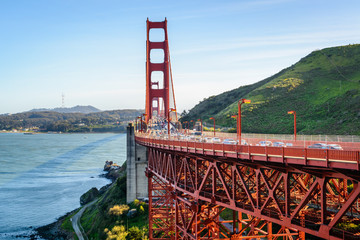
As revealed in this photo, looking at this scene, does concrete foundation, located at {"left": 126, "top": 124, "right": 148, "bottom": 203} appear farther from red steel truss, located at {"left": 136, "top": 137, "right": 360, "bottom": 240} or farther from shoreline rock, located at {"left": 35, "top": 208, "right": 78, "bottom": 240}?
red steel truss, located at {"left": 136, "top": 137, "right": 360, "bottom": 240}

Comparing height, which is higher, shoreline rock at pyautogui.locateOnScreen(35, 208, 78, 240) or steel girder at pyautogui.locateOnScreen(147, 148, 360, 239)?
steel girder at pyautogui.locateOnScreen(147, 148, 360, 239)

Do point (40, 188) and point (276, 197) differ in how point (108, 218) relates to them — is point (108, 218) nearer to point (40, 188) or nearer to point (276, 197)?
point (276, 197)

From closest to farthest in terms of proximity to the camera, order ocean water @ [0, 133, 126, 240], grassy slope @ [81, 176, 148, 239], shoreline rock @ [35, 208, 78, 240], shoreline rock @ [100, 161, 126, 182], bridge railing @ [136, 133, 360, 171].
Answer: bridge railing @ [136, 133, 360, 171], grassy slope @ [81, 176, 148, 239], shoreline rock @ [35, 208, 78, 240], ocean water @ [0, 133, 126, 240], shoreline rock @ [100, 161, 126, 182]

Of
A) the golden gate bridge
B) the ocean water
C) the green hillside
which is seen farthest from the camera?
the ocean water

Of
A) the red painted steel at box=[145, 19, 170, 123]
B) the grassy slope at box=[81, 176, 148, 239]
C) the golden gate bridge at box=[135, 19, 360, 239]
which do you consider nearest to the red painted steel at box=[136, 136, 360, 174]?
the golden gate bridge at box=[135, 19, 360, 239]

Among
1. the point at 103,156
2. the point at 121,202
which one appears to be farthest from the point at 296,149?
the point at 103,156

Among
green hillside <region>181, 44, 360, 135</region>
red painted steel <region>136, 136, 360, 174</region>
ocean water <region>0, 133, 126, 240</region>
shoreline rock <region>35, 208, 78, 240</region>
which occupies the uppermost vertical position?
green hillside <region>181, 44, 360, 135</region>
